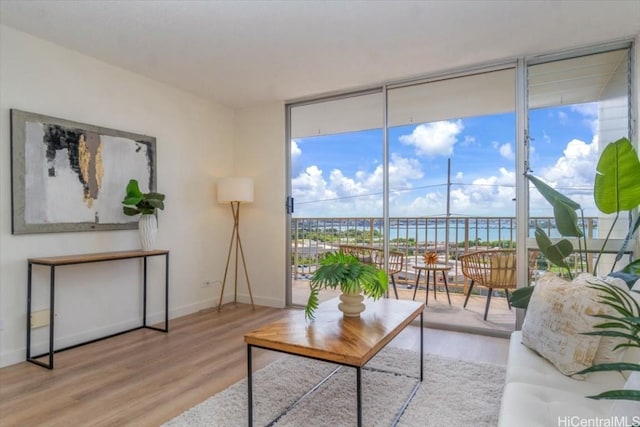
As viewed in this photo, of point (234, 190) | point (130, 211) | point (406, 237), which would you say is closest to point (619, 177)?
point (406, 237)

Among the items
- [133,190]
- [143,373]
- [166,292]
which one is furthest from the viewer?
[166,292]

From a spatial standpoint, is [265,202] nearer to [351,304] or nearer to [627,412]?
[351,304]

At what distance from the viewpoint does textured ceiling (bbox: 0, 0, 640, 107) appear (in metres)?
2.45

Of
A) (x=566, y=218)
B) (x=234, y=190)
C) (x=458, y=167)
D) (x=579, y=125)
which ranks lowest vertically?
(x=566, y=218)

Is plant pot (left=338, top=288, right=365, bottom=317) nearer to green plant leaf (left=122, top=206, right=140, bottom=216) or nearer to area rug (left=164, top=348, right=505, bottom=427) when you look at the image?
area rug (left=164, top=348, right=505, bottom=427)

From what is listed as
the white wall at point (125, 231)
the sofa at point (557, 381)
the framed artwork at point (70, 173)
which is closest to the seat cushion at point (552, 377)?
the sofa at point (557, 381)

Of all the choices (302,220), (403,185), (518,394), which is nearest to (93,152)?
(302,220)

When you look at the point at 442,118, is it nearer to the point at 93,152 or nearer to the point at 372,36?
the point at 372,36

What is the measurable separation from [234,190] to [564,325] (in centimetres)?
331

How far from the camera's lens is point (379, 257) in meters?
4.21

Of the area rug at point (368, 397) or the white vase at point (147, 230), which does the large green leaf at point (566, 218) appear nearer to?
the area rug at point (368, 397)

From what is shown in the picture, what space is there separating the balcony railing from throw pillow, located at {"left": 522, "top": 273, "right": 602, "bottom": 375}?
2.60 m

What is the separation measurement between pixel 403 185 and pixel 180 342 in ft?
8.89

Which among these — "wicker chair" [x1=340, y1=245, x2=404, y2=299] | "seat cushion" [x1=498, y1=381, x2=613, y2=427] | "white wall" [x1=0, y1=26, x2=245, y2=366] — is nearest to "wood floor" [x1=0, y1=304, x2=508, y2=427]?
"white wall" [x1=0, y1=26, x2=245, y2=366]
